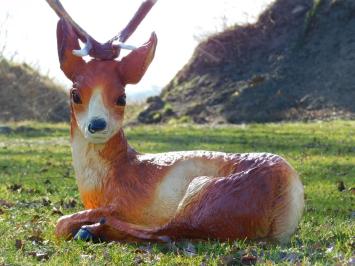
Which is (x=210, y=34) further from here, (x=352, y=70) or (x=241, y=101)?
(x=352, y=70)

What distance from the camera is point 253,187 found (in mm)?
4117

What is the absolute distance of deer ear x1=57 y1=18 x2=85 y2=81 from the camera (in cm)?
463

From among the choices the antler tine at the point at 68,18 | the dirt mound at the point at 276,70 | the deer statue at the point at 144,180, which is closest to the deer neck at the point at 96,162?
the deer statue at the point at 144,180

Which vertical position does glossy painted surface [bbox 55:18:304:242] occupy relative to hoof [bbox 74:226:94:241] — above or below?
above

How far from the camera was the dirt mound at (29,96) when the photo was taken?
912 inches

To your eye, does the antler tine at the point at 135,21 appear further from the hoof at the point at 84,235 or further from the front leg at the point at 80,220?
the hoof at the point at 84,235

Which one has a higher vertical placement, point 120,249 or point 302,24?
point 302,24

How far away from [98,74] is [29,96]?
20610mm

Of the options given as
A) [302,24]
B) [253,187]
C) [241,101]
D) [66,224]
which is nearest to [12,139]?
[241,101]

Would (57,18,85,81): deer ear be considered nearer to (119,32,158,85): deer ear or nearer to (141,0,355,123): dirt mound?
(119,32,158,85): deer ear

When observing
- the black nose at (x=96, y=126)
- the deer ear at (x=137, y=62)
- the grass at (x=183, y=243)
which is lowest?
the grass at (x=183, y=243)

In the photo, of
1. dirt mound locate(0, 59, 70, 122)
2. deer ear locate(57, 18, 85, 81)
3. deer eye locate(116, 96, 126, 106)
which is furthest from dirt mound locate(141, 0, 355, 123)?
deer ear locate(57, 18, 85, 81)

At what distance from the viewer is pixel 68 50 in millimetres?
4641

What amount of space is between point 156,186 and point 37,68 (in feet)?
73.9
